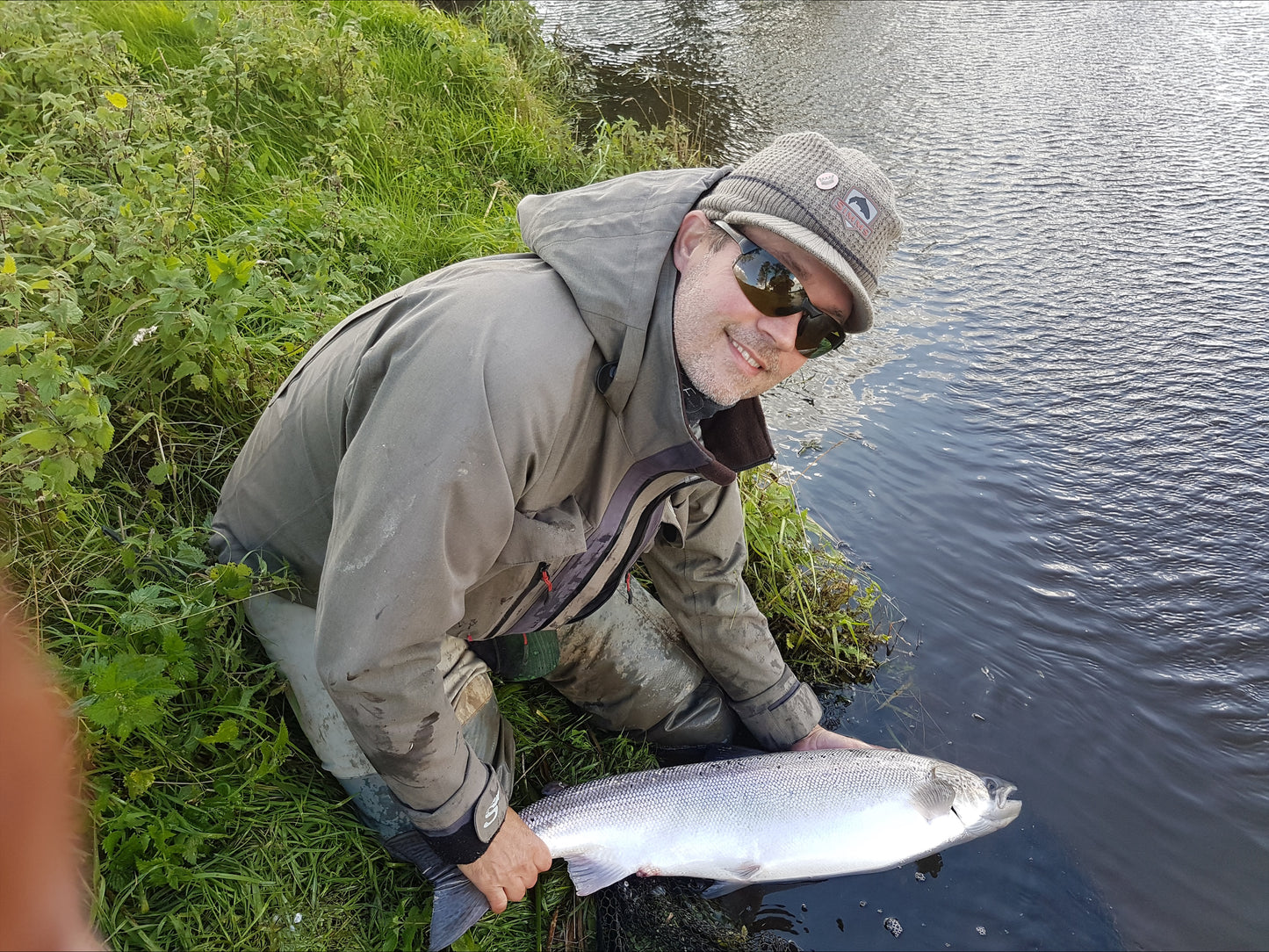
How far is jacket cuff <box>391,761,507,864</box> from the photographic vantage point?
2.57 metres

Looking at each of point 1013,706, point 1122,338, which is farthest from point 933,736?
point 1122,338

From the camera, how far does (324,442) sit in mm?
2617

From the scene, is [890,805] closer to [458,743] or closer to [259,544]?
[458,743]

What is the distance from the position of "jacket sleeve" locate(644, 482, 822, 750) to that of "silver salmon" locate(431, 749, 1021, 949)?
0.93ft

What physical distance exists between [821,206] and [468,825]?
208 cm

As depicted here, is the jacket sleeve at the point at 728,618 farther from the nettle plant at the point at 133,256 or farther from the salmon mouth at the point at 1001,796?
the nettle plant at the point at 133,256

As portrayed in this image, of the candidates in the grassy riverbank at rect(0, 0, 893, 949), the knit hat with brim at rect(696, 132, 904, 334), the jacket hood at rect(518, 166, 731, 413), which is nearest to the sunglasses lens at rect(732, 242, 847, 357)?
the knit hat with brim at rect(696, 132, 904, 334)

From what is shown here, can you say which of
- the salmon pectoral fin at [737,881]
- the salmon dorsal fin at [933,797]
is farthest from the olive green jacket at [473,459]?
the salmon dorsal fin at [933,797]

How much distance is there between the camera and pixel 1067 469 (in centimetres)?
531

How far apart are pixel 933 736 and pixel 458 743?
2383 mm

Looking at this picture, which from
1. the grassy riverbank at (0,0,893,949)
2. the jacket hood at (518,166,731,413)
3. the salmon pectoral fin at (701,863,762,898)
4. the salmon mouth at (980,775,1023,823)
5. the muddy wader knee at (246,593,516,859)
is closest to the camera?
the jacket hood at (518,166,731,413)

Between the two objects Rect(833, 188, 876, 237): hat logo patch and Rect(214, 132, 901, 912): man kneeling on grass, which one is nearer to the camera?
Rect(214, 132, 901, 912): man kneeling on grass

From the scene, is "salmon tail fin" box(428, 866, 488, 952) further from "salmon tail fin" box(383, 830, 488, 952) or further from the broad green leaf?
the broad green leaf

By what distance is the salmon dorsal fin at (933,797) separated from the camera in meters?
3.34
